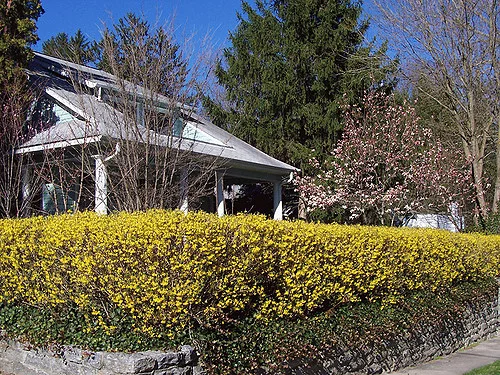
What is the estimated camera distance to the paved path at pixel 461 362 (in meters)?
7.19

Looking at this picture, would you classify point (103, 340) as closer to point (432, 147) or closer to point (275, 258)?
point (275, 258)

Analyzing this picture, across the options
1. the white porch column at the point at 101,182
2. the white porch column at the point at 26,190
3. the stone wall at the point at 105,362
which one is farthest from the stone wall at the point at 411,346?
the white porch column at the point at 26,190

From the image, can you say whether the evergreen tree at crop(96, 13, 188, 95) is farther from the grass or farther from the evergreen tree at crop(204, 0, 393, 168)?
the evergreen tree at crop(204, 0, 393, 168)

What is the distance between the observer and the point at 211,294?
4.98 m

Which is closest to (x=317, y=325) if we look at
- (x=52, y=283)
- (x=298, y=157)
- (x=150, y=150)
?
(x=52, y=283)

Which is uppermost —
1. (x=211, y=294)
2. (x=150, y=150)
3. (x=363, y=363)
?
(x=150, y=150)

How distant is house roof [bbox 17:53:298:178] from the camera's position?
29.3 ft

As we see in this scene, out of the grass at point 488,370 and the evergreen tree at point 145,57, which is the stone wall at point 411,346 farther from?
the evergreen tree at point 145,57

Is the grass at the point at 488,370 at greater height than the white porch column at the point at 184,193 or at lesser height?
lesser

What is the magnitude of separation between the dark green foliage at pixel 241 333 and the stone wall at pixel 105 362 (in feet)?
0.29

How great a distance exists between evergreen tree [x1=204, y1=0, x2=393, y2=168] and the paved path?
381 inches

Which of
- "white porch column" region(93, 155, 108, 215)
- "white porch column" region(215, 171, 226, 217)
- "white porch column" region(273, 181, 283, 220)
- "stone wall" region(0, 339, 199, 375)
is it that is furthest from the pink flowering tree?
"stone wall" region(0, 339, 199, 375)

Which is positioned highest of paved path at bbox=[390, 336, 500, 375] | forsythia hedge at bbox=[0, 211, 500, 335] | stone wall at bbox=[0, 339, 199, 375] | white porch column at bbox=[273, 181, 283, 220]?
white porch column at bbox=[273, 181, 283, 220]

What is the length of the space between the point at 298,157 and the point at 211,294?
13.0 meters
